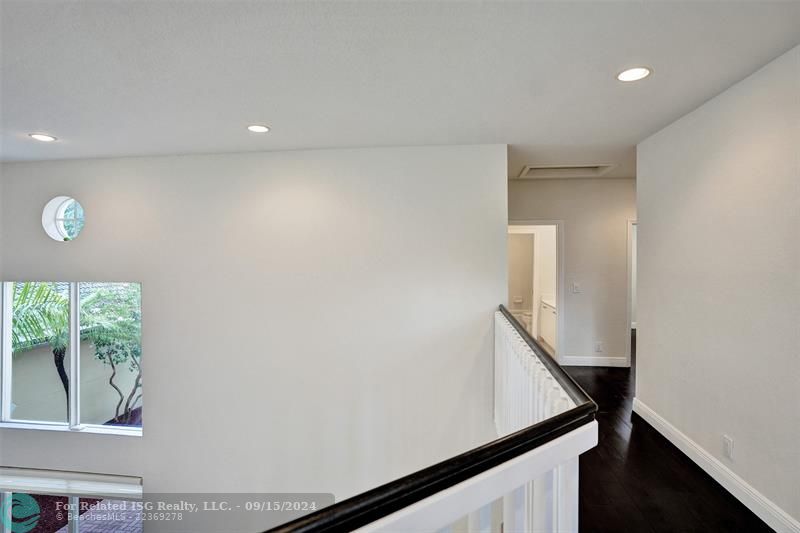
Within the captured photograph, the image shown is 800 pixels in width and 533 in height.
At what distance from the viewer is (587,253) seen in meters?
4.32

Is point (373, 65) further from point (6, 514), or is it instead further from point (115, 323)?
point (6, 514)

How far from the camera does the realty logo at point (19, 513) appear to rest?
12.2ft

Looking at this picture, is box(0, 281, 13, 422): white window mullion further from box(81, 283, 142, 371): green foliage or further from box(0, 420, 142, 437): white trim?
box(81, 283, 142, 371): green foliage

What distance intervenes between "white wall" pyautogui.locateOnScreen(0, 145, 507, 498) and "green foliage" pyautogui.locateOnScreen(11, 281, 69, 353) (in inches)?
9.9

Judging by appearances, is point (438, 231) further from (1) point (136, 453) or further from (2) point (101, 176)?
(1) point (136, 453)

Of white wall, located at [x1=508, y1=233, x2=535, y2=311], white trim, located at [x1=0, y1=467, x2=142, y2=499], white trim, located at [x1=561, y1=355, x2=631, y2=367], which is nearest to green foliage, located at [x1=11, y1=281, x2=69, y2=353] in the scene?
white trim, located at [x1=0, y1=467, x2=142, y2=499]

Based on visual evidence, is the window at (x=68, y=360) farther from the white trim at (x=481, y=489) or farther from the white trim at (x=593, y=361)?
the white trim at (x=593, y=361)

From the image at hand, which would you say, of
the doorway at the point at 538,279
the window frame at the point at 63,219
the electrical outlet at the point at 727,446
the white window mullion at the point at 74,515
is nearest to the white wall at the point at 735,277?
the electrical outlet at the point at 727,446

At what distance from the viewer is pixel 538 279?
237 inches

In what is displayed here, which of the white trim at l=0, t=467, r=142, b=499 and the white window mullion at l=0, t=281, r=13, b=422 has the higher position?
the white window mullion at l=0, t=281, r=13, b=422

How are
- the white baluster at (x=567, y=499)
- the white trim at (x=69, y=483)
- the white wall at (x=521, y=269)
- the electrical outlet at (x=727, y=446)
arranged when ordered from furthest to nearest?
the white wall at (x=521, y=269) → the white trim at (x=69, y=483) → the electrical outlet at (x=727, y=446) → the white baluster at (x=567, y=499)

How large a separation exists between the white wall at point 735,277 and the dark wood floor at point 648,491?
0.18m

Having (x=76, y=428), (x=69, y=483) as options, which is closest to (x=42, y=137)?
(x=76, y=428)

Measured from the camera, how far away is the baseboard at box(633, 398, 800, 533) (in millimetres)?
1635
